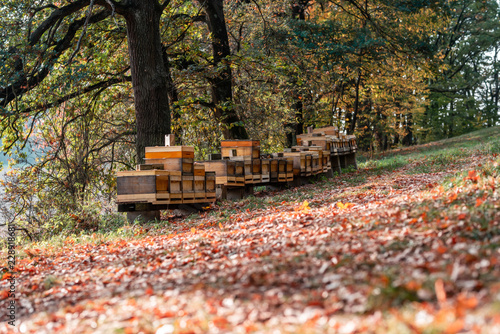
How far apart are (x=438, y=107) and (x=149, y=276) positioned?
41.3m

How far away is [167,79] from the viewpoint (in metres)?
15.6

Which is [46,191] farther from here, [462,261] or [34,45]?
[462,261]

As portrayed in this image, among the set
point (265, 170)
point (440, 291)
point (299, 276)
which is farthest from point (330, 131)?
point (440, 291)

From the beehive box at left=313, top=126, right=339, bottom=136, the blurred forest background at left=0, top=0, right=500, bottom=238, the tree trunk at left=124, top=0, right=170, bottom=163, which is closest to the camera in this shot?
the blurred forest background at left=0, top=0, right=500, bottom=238

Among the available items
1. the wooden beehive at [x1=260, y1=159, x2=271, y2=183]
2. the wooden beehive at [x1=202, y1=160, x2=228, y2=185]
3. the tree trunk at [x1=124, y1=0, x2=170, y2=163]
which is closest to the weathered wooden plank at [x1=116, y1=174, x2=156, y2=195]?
the tree trunk at [x1=124, y1=0, x2=170, y2=163]

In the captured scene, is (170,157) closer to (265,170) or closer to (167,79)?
(265,170)

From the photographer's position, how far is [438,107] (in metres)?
42.5

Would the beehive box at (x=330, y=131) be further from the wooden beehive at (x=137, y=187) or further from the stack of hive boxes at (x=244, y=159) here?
the wooden beehive at (x=137, y=187)

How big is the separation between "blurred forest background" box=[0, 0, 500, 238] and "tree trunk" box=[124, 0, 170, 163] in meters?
0.10

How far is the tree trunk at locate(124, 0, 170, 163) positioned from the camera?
12.4m

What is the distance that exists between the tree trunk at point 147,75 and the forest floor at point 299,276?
4.75 meters

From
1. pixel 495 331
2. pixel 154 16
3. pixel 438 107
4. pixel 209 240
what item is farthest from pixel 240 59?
pixel 438 107

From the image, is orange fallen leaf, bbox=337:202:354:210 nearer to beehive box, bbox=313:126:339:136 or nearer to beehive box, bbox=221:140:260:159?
beehive box, bbox=221:140:260:159

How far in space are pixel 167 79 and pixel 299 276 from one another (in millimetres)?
12081
